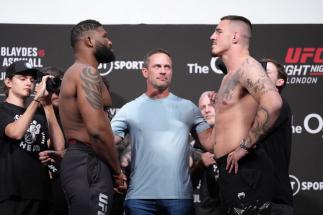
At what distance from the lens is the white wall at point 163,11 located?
427cm

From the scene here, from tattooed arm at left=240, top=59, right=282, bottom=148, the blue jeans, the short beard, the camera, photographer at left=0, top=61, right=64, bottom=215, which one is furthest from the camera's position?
the camera

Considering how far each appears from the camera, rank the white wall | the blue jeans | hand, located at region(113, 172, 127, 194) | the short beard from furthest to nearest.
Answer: the white wall, the blue jeans, the short beard, hand, located at region(113, 172, 127, 194)

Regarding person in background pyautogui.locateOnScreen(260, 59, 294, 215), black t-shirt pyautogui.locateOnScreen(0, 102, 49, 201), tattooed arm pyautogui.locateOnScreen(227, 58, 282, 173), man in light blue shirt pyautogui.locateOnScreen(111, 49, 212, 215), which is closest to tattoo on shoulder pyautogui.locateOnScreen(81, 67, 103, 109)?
man in light blue shirt pyautogui.locateOnScreen(111, 49, 212, 215)

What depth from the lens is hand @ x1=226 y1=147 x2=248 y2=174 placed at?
2719 millimetres

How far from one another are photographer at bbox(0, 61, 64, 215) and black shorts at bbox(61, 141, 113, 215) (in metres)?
0.60

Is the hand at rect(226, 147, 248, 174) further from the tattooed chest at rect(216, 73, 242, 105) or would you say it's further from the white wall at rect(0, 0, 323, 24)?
the white wall at rect(0, 0, 323, 24)

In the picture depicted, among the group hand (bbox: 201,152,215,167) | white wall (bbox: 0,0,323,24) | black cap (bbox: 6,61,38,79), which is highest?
white wall (bbox: 0,0,323,24)

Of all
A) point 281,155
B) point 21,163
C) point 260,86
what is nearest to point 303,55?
point 281,155

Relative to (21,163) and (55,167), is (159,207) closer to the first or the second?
(55,167)

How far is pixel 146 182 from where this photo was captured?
11.0 feet

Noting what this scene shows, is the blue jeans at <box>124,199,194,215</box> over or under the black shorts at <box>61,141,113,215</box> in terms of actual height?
under

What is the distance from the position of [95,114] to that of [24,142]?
2.81ft

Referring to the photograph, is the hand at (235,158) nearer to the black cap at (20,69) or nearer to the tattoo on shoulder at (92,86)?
the tattoo on shoulder at (92,86)

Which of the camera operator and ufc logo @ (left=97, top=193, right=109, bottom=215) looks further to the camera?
the camera operator
